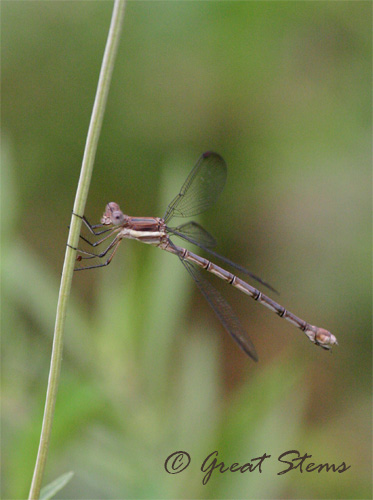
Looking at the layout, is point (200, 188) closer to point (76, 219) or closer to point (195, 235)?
point (195, 235)

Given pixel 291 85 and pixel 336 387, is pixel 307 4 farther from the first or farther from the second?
pixel 336 387

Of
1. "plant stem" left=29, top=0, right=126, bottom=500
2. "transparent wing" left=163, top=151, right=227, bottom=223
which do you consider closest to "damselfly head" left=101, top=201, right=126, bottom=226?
"transparent wing" left=163, top=151, right=227, bottom=223

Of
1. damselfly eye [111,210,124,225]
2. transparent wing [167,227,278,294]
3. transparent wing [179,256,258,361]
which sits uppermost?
damselfly eye [111,210,124,225]

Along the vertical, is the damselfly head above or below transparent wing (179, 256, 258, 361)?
above

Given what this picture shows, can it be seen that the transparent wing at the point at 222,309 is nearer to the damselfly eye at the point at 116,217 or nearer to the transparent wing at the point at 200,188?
the transparent wing at the point at 200,188

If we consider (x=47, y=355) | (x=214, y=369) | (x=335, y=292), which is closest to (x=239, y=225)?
(x=335, y=292)

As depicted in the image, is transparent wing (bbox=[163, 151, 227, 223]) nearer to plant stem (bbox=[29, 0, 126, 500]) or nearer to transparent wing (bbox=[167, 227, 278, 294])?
transparent wing (bbox=[167, 227, 278, 294])
